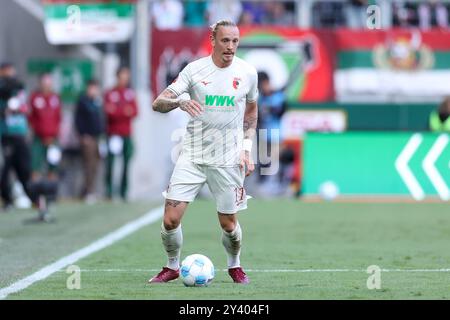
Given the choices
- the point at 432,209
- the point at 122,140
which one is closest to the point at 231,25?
the point at 432,209

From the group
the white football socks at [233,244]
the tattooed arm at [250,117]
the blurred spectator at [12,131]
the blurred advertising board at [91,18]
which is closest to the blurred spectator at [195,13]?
the blurred advertising board at [91,18]

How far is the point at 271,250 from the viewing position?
1413 cm

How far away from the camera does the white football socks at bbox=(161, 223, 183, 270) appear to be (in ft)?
35.1

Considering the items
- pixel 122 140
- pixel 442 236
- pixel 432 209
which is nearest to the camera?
Answer: pixel 442 236

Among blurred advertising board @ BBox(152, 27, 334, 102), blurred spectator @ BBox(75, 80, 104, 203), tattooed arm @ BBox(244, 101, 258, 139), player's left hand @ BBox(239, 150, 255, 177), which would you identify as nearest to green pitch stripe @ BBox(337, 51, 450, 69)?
blurred advertising board @ BBox(152, 27, 334, 102)

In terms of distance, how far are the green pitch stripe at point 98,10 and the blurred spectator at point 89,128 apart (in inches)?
57.7

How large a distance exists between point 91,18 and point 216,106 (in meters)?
14.3

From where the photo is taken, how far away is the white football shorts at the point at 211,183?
419 inches

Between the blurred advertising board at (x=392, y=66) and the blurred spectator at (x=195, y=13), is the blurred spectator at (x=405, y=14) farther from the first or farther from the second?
the blurred spectator at (x=195, y=13)

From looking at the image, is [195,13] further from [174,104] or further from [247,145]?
[174,104]

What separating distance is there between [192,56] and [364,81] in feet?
11.6

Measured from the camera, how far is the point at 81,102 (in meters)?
23.8
